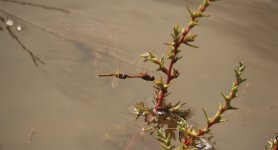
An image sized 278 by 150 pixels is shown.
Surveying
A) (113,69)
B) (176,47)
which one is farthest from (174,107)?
(113,69)

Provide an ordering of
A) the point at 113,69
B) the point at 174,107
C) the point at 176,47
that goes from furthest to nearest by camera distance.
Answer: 1. the point at 113,69
2. the point at 174,107
3. the point at 176,47

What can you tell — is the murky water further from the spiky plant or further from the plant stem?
the plant stem

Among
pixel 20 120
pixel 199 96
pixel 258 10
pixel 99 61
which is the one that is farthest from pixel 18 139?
pixel 258 10

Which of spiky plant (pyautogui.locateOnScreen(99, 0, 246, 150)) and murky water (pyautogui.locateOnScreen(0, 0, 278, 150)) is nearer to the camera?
spiky plant (pyautogui.locateOnScreen(99, 0, 246, 150))

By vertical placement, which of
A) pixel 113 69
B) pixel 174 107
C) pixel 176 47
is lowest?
pixel 113 69

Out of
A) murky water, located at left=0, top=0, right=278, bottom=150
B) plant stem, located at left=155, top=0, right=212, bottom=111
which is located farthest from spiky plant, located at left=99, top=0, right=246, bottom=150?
murky water, located at left=0, top=0, right=278, bottom=150

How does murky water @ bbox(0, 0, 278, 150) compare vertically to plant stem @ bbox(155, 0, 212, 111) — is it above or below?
below

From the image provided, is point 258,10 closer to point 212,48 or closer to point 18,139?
point 212,48

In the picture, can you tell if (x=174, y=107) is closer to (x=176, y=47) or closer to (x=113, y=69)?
(x=176, y=47)
